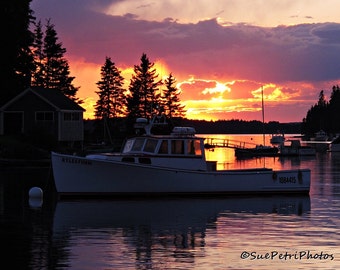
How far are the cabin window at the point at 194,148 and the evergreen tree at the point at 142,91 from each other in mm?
84327

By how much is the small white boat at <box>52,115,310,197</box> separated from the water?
576 millimetres

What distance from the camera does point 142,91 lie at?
388 ft

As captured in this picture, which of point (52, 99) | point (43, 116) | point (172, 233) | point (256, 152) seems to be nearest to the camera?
point (172, 233)

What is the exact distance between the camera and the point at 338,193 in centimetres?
3809

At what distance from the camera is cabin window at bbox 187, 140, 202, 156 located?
32.3 m

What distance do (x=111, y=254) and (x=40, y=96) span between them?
2100 inches

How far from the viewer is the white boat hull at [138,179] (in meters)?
30.3

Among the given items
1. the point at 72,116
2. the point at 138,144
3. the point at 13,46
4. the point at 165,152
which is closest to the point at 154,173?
the point at 165,152

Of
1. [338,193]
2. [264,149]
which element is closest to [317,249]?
[338,193]

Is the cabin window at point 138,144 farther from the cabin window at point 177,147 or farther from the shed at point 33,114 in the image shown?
the shed at point 33,114

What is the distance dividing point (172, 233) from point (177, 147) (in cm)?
1075

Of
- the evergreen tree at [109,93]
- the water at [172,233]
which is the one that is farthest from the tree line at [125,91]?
the water at [172,233]

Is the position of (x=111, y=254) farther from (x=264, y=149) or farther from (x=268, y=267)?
(x=264, y=149)

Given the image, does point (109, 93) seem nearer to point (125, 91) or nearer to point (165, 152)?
point (125, 91)
